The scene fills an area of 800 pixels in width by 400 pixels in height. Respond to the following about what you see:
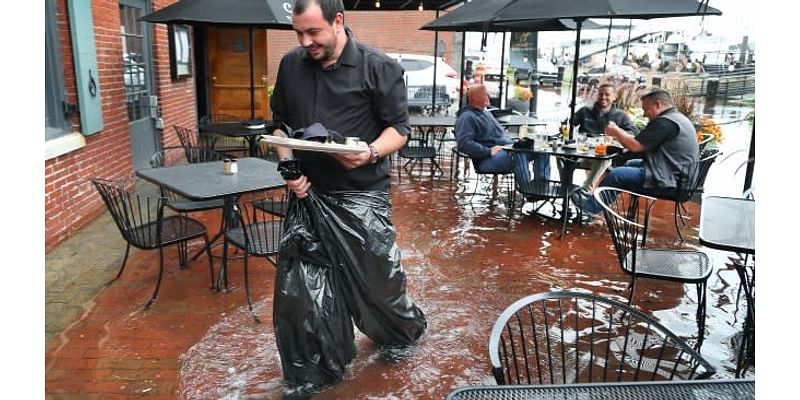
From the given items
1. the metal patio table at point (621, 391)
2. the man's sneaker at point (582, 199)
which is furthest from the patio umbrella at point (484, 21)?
the metal patio table at point (621, 391)

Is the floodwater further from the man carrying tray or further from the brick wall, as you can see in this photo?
the brick wall

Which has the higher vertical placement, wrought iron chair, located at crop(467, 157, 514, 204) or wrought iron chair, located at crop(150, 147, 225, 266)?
wrought iron chair, located at crop(150, 147, 225, 266)

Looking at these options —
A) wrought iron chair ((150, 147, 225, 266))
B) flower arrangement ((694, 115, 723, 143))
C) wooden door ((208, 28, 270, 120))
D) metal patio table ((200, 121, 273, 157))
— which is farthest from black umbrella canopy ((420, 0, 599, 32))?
wooden door ((208, 28, 270, 120))

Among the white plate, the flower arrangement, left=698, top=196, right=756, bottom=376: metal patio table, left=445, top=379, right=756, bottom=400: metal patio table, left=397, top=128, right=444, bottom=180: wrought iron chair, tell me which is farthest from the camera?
the flower arrangement

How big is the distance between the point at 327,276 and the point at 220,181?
1.36 metres

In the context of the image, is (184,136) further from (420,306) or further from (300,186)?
(300,186)

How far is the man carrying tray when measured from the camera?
2500 mm

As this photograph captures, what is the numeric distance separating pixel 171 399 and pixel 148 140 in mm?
5004

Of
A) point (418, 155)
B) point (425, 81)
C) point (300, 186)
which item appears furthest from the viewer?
point (425, 81)

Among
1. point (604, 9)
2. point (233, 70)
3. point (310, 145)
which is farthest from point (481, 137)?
point (233, 70)

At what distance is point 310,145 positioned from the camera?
2129mm
